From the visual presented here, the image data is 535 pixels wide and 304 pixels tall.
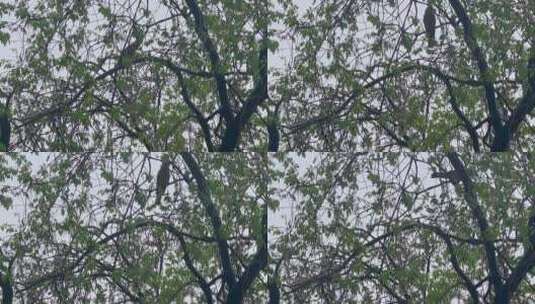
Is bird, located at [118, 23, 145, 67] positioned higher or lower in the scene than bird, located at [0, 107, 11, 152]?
higher

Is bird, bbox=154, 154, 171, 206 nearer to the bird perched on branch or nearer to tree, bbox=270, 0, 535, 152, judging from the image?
tree, bbox=270, 0, 535, 152

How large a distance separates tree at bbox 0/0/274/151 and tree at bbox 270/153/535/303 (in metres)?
0.42

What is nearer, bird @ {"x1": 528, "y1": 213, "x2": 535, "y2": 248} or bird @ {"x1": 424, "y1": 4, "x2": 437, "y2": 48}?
bird @ {"x1": 528, "y1": 213, "x2": 535, "y2": 248}

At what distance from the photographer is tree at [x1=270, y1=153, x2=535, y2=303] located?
4258 mm

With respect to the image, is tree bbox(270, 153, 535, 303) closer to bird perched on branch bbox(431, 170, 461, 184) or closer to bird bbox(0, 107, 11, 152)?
bird perched on branch bbox(431, 170, 461, 184)

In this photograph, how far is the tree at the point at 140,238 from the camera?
4.22 metres

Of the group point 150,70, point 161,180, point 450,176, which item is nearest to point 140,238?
point 161,180

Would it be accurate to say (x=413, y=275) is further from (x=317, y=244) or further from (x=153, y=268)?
(x=153, y=268)

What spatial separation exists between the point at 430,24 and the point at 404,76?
260mm

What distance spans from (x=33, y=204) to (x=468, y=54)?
2010mm

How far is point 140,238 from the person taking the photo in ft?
13.9

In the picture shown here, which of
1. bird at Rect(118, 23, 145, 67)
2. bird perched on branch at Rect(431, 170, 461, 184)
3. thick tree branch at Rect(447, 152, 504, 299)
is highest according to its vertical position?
bird at Rect(118, 23, 145, 67)

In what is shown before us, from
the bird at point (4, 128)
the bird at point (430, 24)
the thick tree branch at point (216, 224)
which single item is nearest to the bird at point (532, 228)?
the bird at point (430, 24)

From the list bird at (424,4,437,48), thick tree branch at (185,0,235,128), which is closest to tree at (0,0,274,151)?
thick tree branch at (185,0,235,128)
